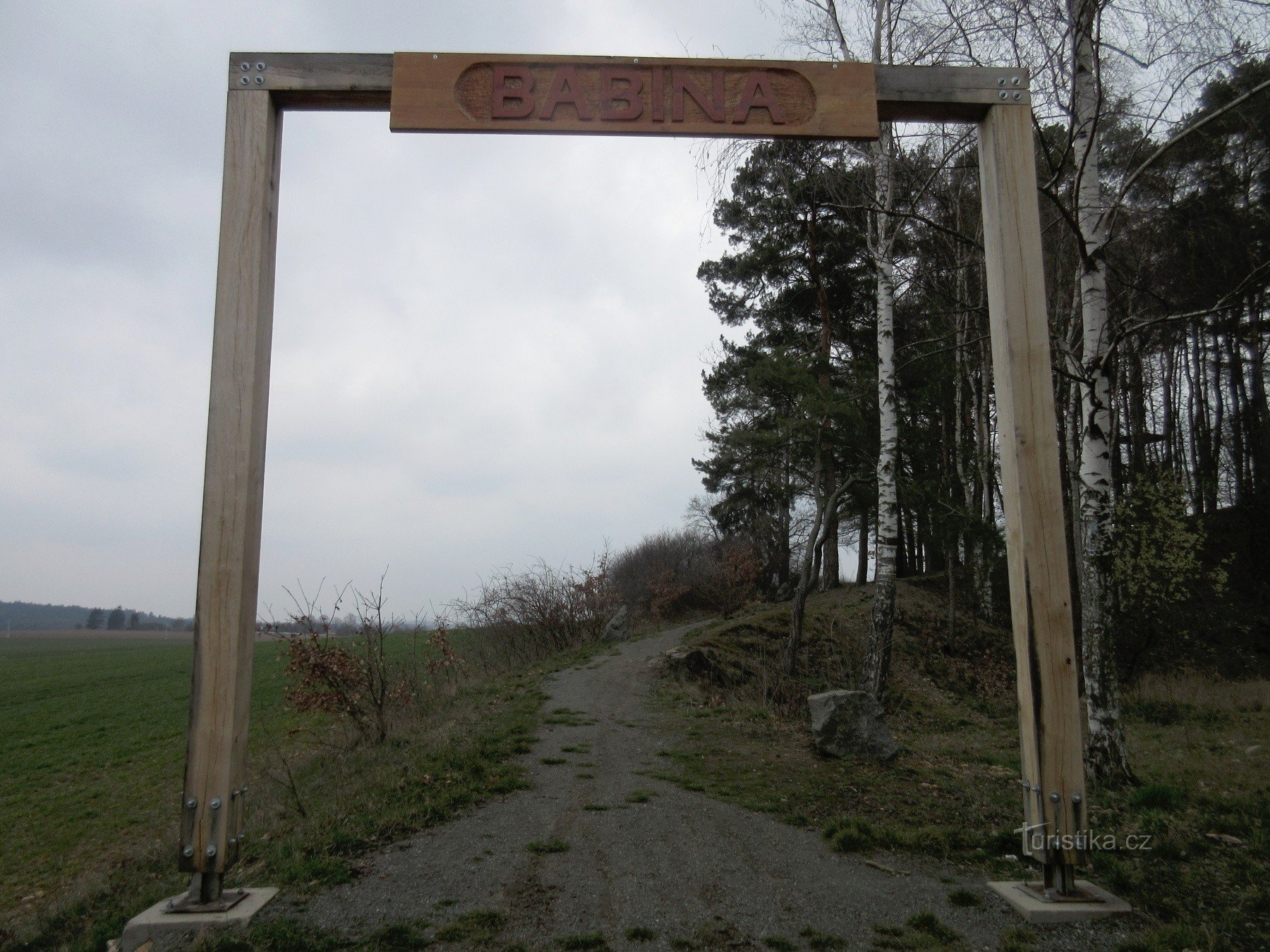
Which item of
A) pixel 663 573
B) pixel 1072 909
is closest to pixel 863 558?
pixel 663 573

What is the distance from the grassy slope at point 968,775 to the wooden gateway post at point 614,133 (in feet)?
3.36

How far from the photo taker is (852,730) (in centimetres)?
730

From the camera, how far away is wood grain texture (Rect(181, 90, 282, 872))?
2.88 m

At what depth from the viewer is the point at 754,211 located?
56.9 ft

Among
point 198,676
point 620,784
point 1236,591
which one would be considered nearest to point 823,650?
point 620,784

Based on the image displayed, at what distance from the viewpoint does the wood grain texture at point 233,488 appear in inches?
113

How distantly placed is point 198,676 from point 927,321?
16121mm

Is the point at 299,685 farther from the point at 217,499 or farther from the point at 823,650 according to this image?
the point at 823,650

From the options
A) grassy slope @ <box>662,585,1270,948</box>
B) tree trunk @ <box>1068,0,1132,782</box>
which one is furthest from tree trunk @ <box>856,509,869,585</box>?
tree trunk @ <box>1068,0,1132,782</box>

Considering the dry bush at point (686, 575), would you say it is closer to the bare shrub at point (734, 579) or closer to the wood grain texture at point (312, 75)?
the bare shrub at point (734, 579)

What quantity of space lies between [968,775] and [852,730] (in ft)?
3.55

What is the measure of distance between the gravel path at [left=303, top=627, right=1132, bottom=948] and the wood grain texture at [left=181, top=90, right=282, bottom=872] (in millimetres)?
775

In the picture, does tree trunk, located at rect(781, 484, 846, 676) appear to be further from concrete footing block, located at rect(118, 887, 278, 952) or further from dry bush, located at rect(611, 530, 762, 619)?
concrete footing block, located at rect(118, 887, 278, 952)

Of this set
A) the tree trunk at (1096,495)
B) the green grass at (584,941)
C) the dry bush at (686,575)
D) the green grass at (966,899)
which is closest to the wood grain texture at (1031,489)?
the green grass at (966,899)
